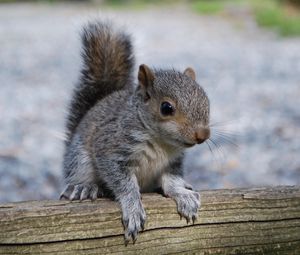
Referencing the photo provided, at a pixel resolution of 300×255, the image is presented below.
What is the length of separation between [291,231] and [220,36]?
11464 mm

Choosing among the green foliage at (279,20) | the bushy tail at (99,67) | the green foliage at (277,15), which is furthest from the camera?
the green foliage at (277,15)

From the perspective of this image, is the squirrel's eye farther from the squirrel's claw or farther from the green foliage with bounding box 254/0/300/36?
the green foliage with bounding box 254/0/300/36

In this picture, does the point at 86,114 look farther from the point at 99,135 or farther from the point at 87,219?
the point at 87,219

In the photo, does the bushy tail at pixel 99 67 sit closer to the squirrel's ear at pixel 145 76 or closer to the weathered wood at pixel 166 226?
the squirrel's ear at pixel 145 76

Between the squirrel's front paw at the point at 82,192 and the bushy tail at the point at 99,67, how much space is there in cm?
51

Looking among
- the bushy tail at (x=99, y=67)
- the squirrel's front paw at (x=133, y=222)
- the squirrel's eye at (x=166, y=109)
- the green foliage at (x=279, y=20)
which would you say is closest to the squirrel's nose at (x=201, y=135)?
the squirrel's eye at (x=166, y=109)

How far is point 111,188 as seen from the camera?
7.03ft

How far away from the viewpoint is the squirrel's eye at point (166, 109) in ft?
6.67

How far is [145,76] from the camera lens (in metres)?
2.20

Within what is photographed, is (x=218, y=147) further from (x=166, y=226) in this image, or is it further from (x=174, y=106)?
(x=166, y=226)

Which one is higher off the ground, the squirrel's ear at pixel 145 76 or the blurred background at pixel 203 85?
the squirrel's ear at pixel 145 76

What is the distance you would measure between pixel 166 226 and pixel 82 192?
0.35 meters

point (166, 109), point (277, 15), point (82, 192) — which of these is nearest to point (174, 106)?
point (166, 109)

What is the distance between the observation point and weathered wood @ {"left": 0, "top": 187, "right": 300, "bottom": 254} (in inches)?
64.5
